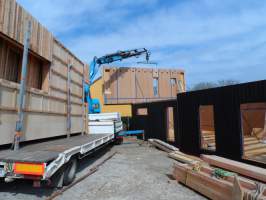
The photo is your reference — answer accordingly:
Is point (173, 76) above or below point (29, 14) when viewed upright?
above

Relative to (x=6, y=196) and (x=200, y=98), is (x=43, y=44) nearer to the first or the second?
(x=6, y=196)

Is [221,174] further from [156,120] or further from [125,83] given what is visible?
[125,83]

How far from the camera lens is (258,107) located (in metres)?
15.2

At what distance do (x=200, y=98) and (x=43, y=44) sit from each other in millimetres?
7069

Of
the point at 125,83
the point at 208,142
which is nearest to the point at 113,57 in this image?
the point at 125,83

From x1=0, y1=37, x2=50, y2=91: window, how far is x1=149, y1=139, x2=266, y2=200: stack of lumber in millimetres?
5376

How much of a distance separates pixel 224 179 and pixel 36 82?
21.2 feet

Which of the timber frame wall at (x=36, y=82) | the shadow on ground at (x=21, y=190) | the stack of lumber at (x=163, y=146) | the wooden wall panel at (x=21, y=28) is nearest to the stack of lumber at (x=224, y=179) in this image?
the shadow on ground at (x=21, y=190)

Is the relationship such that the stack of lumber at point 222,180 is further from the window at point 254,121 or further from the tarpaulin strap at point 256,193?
the window at point 254,121

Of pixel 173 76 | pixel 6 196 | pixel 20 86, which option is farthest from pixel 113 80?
pixel 6 196

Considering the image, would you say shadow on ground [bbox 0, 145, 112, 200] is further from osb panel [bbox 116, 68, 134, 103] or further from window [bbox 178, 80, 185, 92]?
window [bbox 178, 80, 185, 92]

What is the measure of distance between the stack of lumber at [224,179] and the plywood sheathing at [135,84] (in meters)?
14.5

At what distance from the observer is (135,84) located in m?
21.2

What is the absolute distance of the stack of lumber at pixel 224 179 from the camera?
4.26 metres
